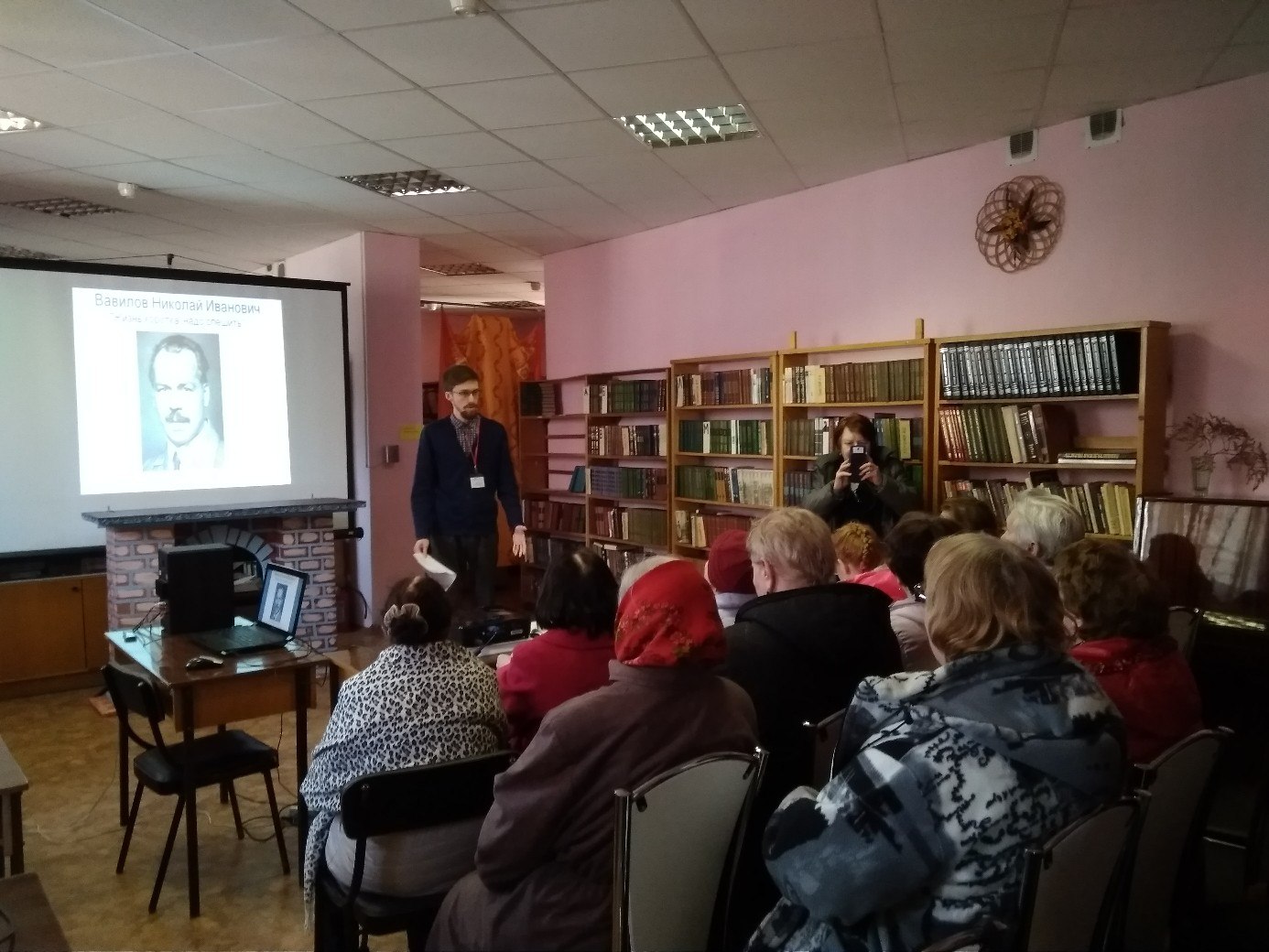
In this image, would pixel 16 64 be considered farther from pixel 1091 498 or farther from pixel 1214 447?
pixel 1214 447

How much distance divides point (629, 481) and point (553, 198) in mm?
2017

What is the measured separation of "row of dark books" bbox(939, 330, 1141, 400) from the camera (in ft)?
12.6

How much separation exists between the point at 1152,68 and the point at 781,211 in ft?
7.43

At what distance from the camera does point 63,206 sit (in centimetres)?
616

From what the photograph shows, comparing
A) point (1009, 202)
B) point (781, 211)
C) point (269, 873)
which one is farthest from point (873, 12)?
point (269, 873)

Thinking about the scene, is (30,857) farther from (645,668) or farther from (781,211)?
(781,211)

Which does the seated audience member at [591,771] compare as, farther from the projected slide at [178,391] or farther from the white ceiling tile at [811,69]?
the projected slide at [178,391]

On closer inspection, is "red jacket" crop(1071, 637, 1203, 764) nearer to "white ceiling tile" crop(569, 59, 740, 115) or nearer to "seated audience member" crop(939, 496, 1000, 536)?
"seated audience member" crop(939, 496, 1000, 536)

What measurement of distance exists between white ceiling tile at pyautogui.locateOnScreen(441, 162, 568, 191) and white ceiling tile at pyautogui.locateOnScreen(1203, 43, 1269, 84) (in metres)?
3.07

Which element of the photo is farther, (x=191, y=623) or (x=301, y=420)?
(x=301, y=420)

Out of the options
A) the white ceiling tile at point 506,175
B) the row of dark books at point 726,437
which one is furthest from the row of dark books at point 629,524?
the white ceiling tile at point 506,175

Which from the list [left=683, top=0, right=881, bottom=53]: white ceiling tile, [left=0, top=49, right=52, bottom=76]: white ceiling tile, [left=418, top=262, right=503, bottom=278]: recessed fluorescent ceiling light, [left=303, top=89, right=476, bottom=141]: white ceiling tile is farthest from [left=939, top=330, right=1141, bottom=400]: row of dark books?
[left=418, top=262, right=503, bottom=278]: recessed fluorescent ceiling light

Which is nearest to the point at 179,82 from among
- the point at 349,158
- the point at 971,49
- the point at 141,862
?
the point at 349,158

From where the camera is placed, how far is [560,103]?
4023mm
